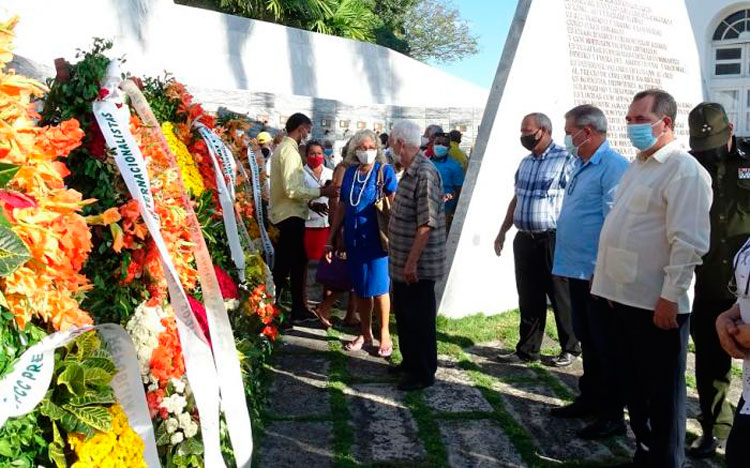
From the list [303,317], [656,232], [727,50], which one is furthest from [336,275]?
[727,50]

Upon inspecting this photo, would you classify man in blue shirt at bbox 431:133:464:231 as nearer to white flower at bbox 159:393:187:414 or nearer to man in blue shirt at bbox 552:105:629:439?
man in blue shirt at bbox 552:105:629:439

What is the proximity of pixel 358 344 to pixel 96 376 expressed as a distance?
12.5 ft

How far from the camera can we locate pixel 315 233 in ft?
24.7

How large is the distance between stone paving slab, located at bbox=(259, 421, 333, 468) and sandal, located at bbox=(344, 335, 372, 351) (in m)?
1.56

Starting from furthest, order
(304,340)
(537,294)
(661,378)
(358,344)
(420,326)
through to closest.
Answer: (304,340)
(358,344)
(537,294)
(420,326)
(661,378)

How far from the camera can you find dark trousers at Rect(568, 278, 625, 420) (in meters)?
4.13

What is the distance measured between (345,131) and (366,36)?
8859mm

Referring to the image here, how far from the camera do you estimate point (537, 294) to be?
5.76m

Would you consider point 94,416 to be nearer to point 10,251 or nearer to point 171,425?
point 10,251

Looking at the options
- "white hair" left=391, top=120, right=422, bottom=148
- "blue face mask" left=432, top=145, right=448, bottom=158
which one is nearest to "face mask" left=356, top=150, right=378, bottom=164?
"white hair" left=391, top=120, right=422, bottom=148

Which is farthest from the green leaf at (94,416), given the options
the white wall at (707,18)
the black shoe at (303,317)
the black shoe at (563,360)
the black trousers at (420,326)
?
the white wall at (707,18)

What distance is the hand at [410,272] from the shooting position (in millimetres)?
4965

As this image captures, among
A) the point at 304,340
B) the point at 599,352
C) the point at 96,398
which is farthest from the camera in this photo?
the point at 304,340

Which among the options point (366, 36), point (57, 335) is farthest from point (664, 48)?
point (366, 36)
